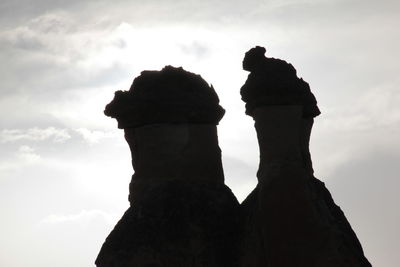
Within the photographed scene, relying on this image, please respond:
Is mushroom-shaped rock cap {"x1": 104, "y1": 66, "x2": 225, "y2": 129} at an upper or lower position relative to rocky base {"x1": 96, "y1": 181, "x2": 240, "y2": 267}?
upper

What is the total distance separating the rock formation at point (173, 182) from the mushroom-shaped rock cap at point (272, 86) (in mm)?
1415

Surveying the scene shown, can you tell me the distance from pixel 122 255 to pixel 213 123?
4.03 meters

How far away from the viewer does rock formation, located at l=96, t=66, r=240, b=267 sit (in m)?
14.9

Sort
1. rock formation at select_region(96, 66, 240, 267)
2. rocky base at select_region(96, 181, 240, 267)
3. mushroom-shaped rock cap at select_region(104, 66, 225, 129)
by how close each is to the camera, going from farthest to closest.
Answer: mushroom-shaped rock cap at select_region(104, 66, 225, 129) < rock formation at select_region(96, 66, 240, 267) < rocky base at select_region(96, 181, 240, 267)

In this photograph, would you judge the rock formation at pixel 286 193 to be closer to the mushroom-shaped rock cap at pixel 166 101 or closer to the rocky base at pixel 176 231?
the rocky base at pixel 176 231

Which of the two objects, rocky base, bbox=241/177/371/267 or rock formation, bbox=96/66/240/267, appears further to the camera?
rock formation, bbox=96/66/240/267

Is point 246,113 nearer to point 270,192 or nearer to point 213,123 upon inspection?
point 213,123

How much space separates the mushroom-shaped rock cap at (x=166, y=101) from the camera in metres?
16.8

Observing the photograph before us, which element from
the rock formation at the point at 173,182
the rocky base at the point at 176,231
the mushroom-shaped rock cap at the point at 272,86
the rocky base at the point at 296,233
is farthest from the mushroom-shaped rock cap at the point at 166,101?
the rocky base at the point at 296,233

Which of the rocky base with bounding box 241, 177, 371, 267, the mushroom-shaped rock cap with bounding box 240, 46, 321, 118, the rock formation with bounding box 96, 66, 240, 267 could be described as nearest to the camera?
the rocky base with bounding box 241, 177, 371, 267

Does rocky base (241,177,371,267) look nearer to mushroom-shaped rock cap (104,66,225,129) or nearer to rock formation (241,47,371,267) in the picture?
rock formation (241,47,371,267)

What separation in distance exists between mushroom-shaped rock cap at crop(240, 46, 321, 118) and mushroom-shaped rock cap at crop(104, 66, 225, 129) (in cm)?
125

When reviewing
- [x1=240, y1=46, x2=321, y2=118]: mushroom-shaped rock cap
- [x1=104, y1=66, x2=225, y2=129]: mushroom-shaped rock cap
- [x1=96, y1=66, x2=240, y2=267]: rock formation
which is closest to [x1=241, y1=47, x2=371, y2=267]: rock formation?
[x1=240, y1=46, x2=321, y2=118]: mushroom-shaped rock cap

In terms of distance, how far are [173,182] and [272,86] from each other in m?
2.94
